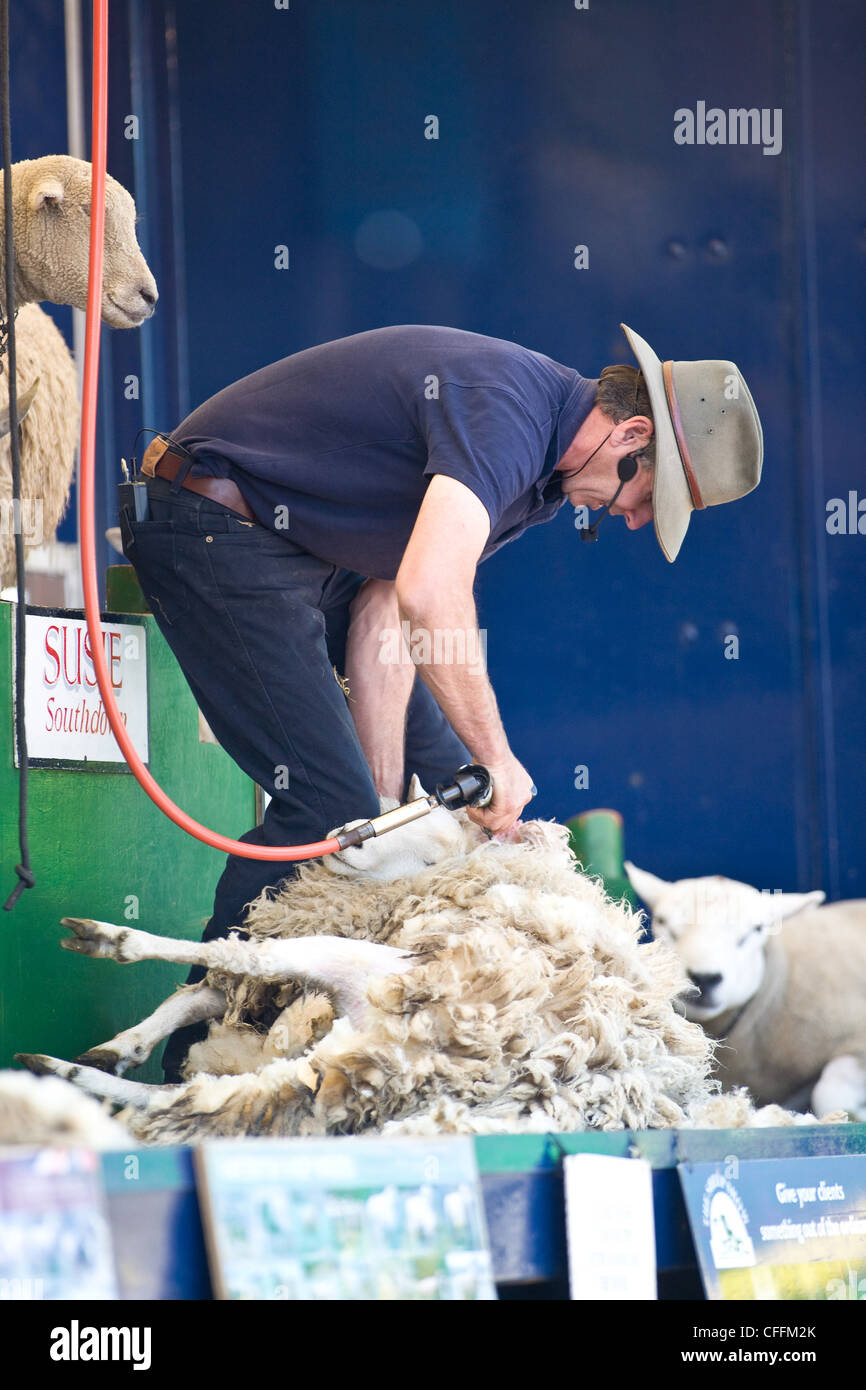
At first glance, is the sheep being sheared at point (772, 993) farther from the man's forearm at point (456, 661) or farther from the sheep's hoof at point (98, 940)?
the sheep's hoof at point (98, 940)

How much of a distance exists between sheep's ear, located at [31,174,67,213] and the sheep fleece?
1.37 m

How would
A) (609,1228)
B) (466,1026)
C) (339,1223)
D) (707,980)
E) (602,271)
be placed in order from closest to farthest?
(339,1223) → (609,1228) → (466,1026) → (707,980) → (602,271)

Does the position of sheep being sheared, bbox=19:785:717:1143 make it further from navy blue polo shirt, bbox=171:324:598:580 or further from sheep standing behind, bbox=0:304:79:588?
sheep standing behind, bbox=0:304:79:588

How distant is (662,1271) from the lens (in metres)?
1.76

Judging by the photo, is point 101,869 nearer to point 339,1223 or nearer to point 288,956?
point 288,956

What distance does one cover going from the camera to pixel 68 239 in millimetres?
2676

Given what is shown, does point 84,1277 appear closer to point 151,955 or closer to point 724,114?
point 151,955

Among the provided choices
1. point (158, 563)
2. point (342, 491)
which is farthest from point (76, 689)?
point (342, 491)

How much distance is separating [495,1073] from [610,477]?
1208 millimetres

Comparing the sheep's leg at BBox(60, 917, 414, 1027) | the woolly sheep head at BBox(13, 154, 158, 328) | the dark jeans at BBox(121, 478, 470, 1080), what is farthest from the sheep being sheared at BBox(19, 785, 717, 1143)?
the woolly sheep head at BBox(13, 154, 158, 328)

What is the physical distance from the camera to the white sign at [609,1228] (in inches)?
64.8

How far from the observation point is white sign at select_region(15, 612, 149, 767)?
2639 mm

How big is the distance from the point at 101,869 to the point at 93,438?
1004 millimetres
